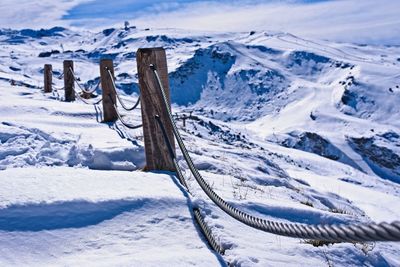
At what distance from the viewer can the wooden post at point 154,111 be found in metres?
5.42

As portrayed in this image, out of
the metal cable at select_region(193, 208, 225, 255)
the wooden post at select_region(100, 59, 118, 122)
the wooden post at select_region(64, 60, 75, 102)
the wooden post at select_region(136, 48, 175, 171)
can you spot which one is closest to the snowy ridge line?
the metal cable at select_region(193, 208, 225, 255)

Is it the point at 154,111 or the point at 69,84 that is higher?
the point at 154,111

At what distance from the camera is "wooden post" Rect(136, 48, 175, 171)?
542 centimetres

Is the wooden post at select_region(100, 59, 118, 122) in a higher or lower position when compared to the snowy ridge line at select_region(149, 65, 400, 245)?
lower

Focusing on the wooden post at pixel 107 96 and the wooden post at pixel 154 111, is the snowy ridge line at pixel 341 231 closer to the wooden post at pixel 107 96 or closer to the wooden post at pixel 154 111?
the wooden post at pixel 154 111

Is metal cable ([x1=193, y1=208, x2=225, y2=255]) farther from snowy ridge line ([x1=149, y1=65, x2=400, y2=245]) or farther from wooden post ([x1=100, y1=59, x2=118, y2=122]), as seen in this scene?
Result: wooden post ([x1=100, y1=59, x2=118, y2=122])

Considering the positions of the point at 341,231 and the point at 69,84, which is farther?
the point at 69,84

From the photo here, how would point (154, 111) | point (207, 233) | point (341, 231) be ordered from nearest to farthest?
1. point (341, 231)
2. point (207, 233)
3. point (154, 111)

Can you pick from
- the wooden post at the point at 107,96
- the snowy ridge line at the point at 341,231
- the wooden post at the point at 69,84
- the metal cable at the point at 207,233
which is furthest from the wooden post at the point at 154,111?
the wooden post at the point at 69,84

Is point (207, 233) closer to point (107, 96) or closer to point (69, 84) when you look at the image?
point (107, 96)

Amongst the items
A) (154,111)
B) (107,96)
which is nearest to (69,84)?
(107,96)

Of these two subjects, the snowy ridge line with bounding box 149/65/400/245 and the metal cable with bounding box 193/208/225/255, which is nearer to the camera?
the snowy ridge line with bounding box 149/65/400/245

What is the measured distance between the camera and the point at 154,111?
5.47 m

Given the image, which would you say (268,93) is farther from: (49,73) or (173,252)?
(173,252)
